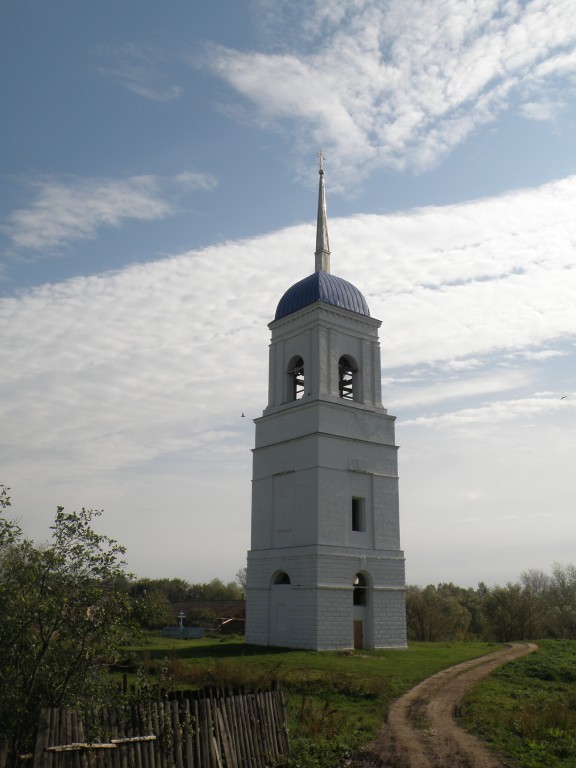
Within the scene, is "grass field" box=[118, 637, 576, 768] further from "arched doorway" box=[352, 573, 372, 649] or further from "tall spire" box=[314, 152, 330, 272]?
"tall spire" box=[314, 152, 330, 272]

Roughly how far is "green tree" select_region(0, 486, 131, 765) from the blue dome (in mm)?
25189

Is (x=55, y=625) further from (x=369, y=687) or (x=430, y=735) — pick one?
(x=369, y=687)

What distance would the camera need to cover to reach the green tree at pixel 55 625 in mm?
9672

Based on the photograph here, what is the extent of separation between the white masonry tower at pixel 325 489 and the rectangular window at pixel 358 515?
7 centimetres

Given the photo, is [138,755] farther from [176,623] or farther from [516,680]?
[176,623]

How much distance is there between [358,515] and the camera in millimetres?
33156

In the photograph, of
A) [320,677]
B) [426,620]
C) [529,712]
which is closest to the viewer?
[529,712]

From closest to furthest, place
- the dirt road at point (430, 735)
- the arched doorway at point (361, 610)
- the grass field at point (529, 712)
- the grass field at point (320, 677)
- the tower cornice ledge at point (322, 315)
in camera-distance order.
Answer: the dirt road at point (430, 735), the grass field at point (529, 712), the grass field at point (320, 677), the arched doorway at point (361, 610), the tower cornice ledge at point (322, 315)

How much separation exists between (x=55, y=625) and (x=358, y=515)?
24.4 m

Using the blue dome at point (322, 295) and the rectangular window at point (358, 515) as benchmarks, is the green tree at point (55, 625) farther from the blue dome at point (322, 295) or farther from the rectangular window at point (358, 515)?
the blue dome at point (322, 295)

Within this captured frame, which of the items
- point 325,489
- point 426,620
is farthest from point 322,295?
point 426,620

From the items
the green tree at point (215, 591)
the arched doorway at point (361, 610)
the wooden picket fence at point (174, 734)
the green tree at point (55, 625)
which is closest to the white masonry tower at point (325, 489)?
the arched doorway at point (361, 610)

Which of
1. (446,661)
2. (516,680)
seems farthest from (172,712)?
(446,661)

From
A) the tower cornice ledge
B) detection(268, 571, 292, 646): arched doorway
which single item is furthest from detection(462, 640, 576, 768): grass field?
the tower cornice ledge
